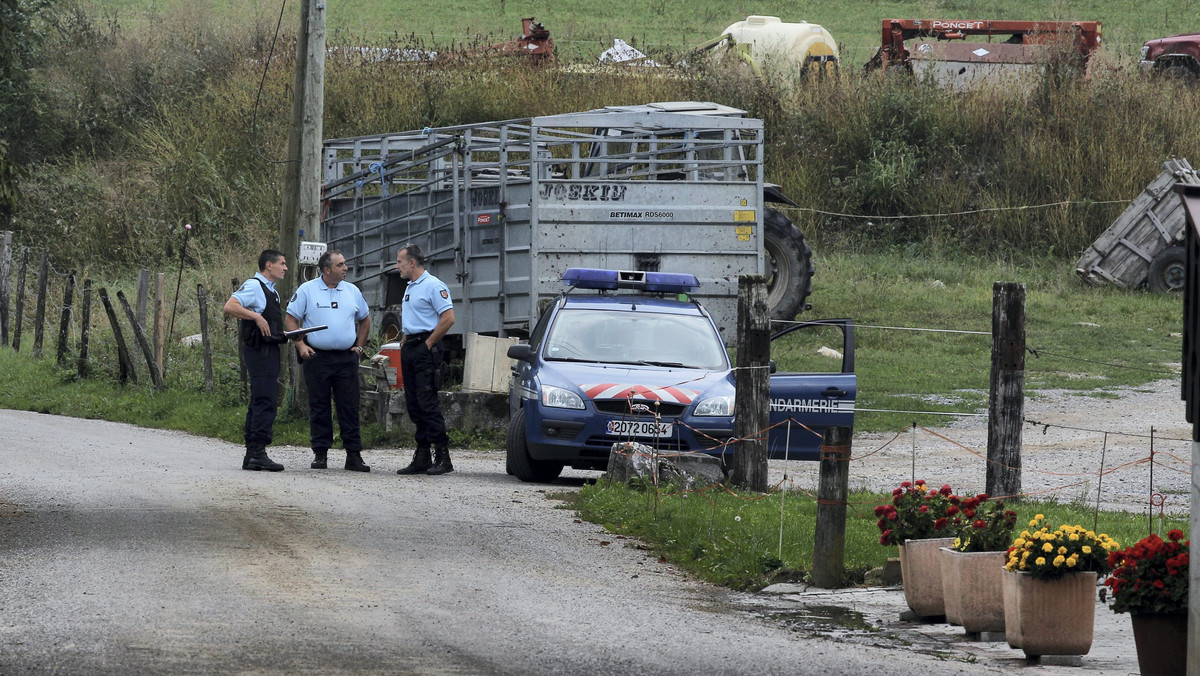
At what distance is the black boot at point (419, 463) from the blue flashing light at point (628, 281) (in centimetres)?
222

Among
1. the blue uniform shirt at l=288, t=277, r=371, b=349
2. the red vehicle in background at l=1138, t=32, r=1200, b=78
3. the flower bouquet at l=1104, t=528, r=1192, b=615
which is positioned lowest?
the flower bouquet at l=1104, t=528, r=1192, b=615

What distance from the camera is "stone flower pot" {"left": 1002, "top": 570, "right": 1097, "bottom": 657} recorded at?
6.88 meters

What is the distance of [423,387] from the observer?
1355cm

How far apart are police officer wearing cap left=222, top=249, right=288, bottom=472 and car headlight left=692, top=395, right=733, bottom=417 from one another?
370 centimetres

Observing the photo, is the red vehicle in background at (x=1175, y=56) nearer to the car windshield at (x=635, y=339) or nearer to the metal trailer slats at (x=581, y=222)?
the metal trailer slats at (x=581, y=222)

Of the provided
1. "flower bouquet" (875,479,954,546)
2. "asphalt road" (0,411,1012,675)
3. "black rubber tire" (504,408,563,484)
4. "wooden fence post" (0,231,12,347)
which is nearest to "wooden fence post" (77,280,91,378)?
"wooden fence post" (0,231,12,347)

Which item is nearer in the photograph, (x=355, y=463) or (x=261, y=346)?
(x=261, y=346)

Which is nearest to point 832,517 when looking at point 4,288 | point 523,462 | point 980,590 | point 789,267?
point 980,590

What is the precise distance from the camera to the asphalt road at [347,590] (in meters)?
6.55

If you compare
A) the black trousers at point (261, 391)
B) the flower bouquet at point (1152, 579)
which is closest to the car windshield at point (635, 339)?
the black trousers at point (261, 391)

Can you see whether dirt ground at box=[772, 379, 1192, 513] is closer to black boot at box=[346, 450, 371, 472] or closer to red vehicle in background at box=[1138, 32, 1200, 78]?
black boot at box=[346, 450, 371, 472]

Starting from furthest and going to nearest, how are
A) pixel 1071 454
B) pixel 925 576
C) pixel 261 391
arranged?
pixel 1071 454
pixel 261 391
pixel 925 576

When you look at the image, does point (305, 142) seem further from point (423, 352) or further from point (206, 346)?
point (423, 352)

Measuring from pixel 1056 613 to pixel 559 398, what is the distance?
653 cm
